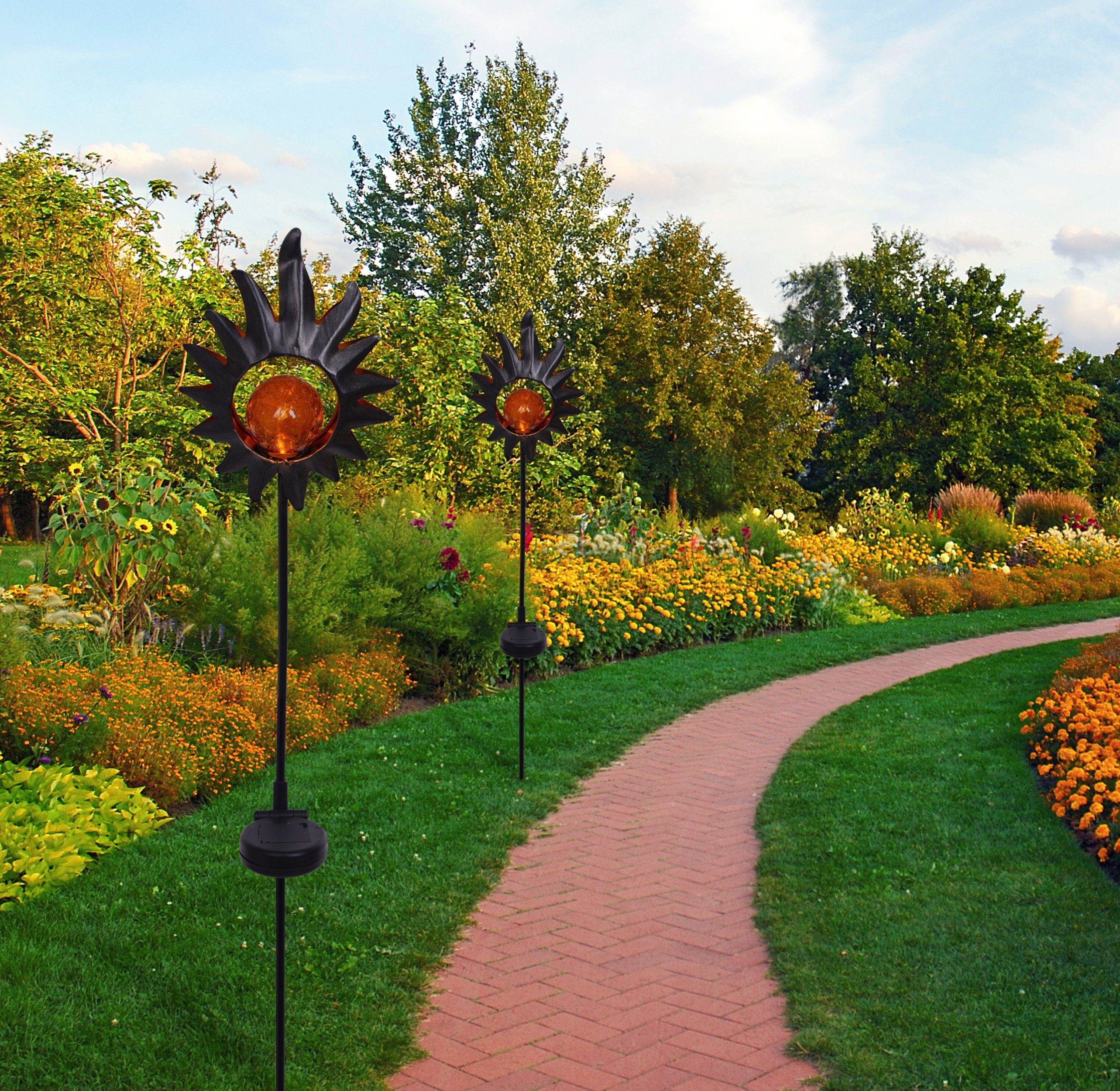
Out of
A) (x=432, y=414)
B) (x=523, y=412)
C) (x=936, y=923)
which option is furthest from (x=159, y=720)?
(x=432, y=414)

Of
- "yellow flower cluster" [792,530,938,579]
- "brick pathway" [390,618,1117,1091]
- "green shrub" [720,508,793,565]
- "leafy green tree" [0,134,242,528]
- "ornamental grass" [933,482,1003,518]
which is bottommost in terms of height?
"brick pathway" [390,618,1117,1091]

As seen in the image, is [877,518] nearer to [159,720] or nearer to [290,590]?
[290,590]

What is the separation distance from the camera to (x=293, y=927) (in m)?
3.80

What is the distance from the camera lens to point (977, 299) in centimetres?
3039

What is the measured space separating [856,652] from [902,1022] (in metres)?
7.24

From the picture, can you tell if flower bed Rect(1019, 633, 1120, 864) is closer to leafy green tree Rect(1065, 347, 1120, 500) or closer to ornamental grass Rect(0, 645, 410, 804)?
ornamental grass Rect(0, 645, 410, 804)

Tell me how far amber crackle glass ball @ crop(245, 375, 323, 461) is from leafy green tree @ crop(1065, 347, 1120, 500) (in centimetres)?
3254

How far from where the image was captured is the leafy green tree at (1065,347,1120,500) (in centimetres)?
3328

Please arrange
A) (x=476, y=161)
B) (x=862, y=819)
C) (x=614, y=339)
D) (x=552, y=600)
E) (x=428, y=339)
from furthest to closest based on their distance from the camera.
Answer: (x=476, y=161) → (x=614, y=339) → (x=428, y=339) → (x=552, y=600) → (x=862, y=819)

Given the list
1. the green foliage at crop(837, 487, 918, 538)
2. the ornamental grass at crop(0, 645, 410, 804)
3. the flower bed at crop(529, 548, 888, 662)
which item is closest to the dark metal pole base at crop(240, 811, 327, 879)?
the ornamental grass at crop(0, 645, 410, 804)

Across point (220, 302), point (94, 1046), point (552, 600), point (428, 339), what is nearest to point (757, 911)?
point (94, 1046)

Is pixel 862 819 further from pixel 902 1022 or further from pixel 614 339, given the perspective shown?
pixel 614 339

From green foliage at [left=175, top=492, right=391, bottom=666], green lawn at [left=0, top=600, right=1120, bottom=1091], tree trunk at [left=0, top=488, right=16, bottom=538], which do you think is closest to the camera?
green lawn at [left=0, top=600, right=1120, bottom=1091]

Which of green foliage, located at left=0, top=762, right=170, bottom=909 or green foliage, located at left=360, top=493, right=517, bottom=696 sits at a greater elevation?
green foliage, located at left=360, top=493, right=517, bottom=696
